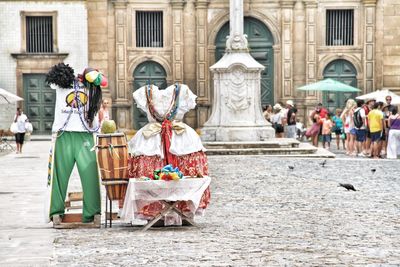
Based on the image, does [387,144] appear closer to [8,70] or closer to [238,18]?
[238,18]

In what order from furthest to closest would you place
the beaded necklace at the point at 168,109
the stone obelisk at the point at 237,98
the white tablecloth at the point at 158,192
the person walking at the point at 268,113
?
the person walking at the point at 268,113 < the stone obelisk at the point at 237,98 < the beaded necklace at the point at 168,109 < the white tablecloth at the point at 158,192

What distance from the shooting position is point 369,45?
37.6 meters

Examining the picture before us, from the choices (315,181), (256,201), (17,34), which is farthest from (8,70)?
(256,201)

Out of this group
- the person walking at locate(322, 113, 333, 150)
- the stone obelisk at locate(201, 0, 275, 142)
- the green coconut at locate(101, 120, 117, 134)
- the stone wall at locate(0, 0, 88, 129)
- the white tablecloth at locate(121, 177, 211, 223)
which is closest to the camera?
the white tablecloth at locate(121, 177, 211, 223)

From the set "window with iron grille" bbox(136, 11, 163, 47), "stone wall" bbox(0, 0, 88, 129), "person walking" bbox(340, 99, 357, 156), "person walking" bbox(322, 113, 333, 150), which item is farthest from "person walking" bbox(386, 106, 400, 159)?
"stone wall" bbox(0, 0, 88, 129)

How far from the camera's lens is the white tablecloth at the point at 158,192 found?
1120 cm

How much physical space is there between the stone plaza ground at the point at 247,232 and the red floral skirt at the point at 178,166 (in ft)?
0.90

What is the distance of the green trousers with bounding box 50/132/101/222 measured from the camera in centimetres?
1158

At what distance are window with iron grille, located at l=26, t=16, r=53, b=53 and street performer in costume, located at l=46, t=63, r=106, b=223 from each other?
84.7 ft

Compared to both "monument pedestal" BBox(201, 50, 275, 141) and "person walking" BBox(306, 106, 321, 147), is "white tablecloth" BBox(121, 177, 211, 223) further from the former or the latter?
"person walking" BBox(306, 106, 321, 147)

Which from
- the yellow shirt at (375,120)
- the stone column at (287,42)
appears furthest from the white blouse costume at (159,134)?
the stone column at (287,42)

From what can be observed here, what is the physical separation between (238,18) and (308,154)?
3.51 m

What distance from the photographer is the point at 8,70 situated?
3712 centimetres

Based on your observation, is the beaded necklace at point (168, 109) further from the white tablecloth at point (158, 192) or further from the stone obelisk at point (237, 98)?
the stone obelisk at point (237, 98)
